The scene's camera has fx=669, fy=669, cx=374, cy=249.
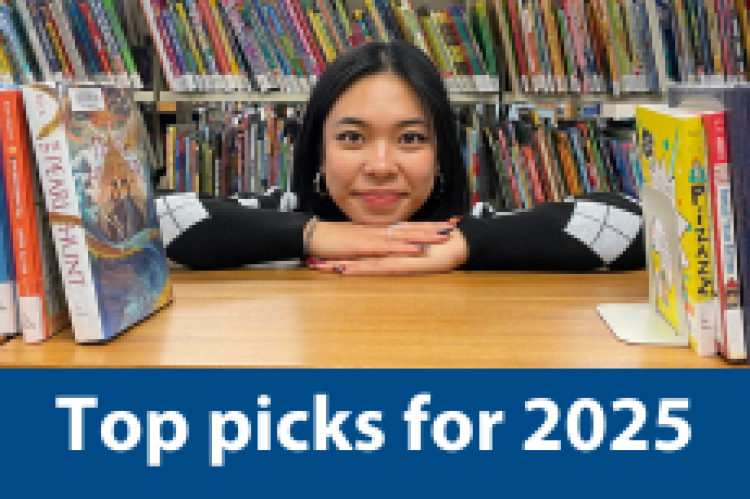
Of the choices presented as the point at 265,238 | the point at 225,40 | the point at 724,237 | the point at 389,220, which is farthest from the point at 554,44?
the point at 724,237

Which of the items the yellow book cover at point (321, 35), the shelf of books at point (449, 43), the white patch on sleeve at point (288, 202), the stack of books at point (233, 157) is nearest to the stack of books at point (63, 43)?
the shelf of books at point (449, 43)

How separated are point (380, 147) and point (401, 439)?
27.4 inches

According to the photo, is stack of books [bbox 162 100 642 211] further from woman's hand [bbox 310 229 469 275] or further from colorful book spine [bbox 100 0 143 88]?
woman's hand [bbox 310 229 469 275]

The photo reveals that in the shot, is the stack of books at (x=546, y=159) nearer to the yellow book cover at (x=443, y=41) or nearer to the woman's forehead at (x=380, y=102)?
the yellow book cover at (x=443, y=41)

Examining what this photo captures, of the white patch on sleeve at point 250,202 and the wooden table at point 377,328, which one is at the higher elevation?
the white patch on sleeve at point 250,202

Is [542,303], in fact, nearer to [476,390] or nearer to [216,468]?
[476,390]

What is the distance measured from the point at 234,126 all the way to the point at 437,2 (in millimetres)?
855

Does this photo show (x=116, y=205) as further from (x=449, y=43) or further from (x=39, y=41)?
(x=39, y=41)

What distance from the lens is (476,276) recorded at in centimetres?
122

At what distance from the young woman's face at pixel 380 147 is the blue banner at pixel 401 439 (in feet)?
2.10

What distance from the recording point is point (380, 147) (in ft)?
4.08

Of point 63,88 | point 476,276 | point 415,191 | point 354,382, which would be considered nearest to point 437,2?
point 415,191

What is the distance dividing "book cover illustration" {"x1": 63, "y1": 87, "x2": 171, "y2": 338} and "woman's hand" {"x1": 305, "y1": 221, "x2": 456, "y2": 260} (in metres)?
0.35

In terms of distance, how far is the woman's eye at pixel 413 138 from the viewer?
4.10 ft
